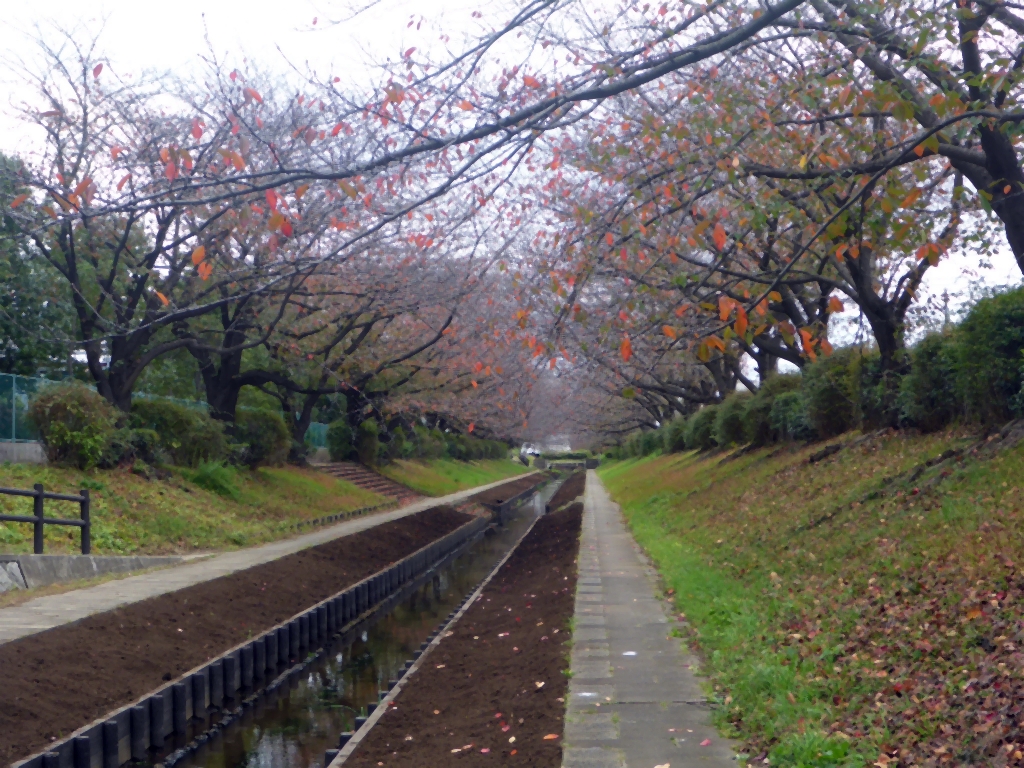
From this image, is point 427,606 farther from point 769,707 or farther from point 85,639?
point 769,707

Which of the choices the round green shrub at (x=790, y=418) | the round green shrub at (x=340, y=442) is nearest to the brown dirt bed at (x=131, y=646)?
the round green shrub at (x=790, y=418)

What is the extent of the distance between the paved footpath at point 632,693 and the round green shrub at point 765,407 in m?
13.2

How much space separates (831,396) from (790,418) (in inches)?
75.6

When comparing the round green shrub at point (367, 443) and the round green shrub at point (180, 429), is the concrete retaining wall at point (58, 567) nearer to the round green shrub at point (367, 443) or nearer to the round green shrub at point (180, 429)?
the round green shrub at point (180, 429)

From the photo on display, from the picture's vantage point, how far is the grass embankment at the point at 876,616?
5.69m

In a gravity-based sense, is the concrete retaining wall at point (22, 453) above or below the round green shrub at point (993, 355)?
below

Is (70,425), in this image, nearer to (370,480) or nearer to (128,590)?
(128,590)

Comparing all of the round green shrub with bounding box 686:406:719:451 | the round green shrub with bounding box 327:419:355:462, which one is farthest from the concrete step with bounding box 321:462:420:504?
the round green shrub with bounding box 686:406:719:451

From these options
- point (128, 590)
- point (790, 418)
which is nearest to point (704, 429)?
point (790, 418)

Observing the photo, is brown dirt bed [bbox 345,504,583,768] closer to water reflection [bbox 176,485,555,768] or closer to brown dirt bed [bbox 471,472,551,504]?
water reflection [bbox 176,485,555,768]

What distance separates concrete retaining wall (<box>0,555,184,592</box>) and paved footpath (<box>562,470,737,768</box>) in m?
7.19

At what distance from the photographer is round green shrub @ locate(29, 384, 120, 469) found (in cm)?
1934

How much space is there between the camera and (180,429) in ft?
79.0

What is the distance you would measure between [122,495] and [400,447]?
26.3 metres
